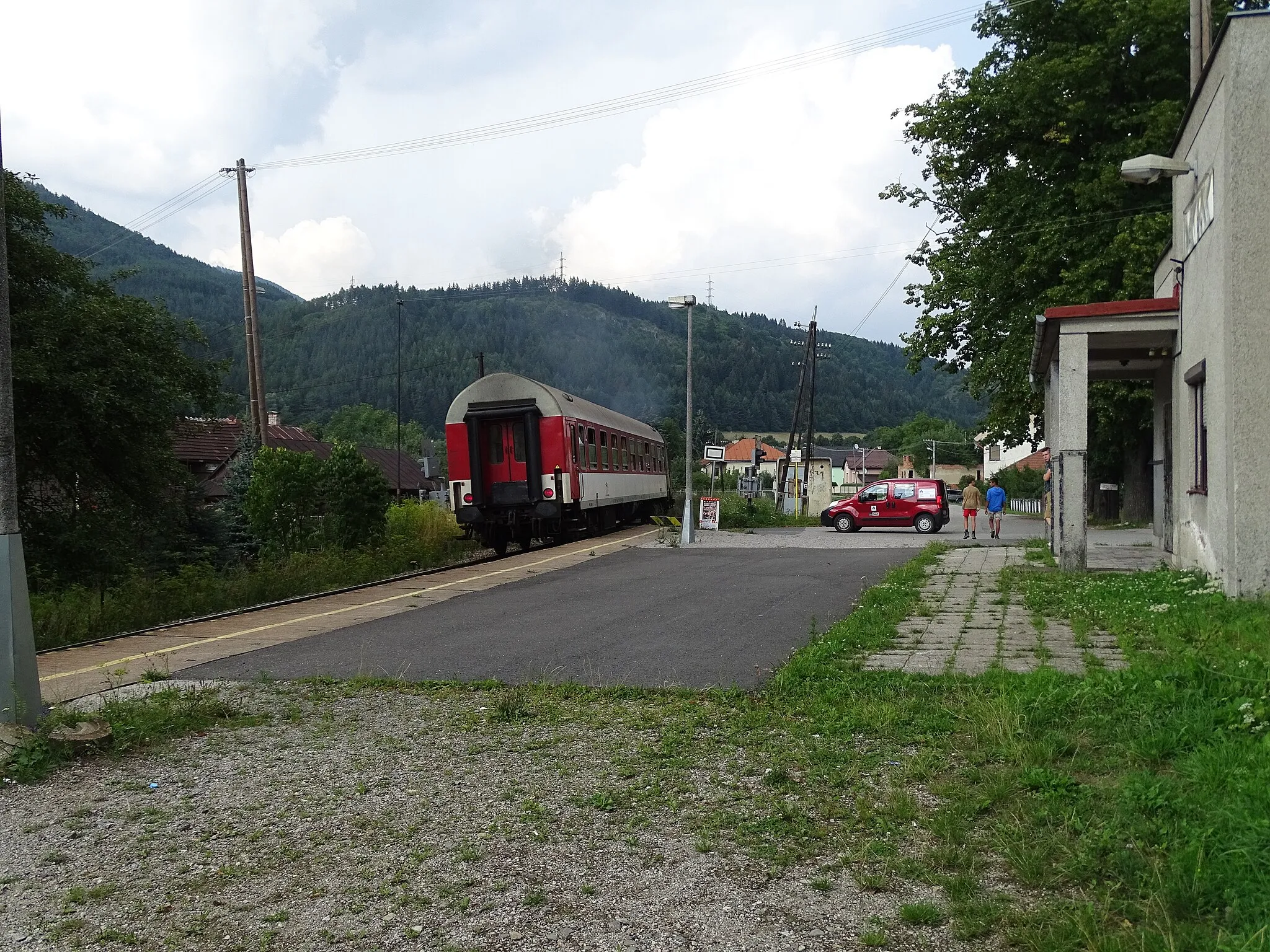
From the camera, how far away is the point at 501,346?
99.4m

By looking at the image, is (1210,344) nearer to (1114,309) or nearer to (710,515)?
(1114,309)

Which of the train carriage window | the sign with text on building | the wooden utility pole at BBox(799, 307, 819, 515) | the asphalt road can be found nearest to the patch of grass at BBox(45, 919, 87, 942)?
the asphalt road

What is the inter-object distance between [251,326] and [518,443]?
19.4 ft

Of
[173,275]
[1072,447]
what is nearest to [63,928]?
[1072,447]

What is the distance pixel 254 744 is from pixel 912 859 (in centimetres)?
380

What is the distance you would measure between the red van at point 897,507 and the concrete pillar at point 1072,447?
52.5ft

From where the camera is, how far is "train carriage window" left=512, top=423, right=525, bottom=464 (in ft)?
73.5

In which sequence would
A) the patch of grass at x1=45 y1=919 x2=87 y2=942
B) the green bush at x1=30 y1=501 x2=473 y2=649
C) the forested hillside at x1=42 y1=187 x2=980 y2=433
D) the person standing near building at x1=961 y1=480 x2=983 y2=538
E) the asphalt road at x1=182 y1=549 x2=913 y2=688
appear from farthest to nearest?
the forested hillside at x1=42 y1=187 x2=980 y2=433 < the person standing near building at x1=961 y1=480 x2=983 y2=538 < the green bush at x1=30 y1=501 x2=473 y2=649 < the asphalt road at x1=182 y1=549 x2=913 y2=688 < the patch of grass at x1=45 y1=919 x2=87 y2=942

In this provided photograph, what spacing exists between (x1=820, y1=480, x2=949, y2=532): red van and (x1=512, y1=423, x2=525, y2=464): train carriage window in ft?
40.0

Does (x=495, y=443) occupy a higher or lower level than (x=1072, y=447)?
higher

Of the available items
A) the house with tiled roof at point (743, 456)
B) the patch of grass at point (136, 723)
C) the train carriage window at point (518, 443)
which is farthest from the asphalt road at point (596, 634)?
the house with tiled roof at point (743, 456)

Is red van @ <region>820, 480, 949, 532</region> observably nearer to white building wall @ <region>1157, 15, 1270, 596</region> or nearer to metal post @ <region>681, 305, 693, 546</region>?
metal post @ <region>681, 305, 693, 546</region>

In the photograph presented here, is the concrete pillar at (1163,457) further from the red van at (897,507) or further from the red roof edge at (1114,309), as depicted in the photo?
the red van at (897,507)

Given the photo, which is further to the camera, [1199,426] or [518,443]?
[518,443]
